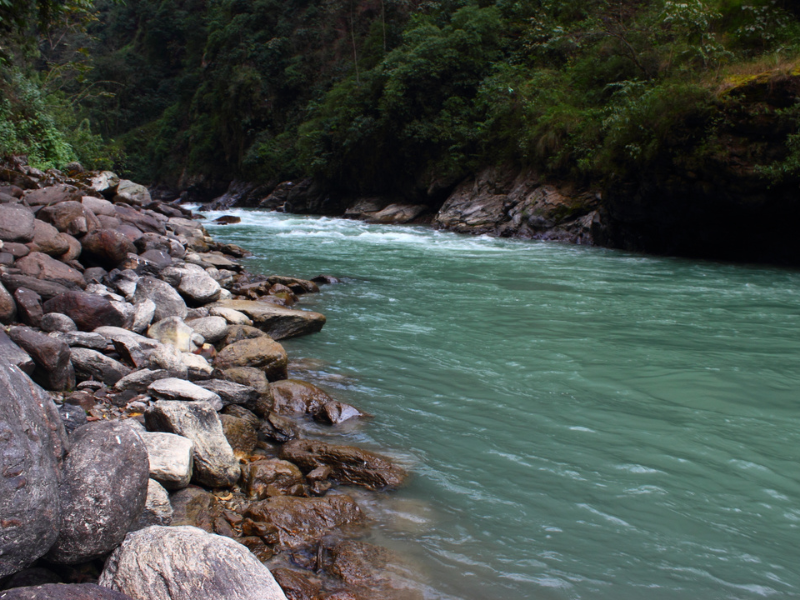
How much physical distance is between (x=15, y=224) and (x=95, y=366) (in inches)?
110

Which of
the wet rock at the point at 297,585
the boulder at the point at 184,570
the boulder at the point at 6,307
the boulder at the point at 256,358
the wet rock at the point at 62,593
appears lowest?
the wet rock at the point at 297,585

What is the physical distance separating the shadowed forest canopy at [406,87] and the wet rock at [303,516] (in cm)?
679

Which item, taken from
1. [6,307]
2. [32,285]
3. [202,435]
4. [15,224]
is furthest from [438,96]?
[202,435]

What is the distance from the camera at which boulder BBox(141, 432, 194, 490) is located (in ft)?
10.0

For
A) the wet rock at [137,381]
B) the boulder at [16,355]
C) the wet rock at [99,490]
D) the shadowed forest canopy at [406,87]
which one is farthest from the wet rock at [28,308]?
the shadowed forest canopy at [406,87]

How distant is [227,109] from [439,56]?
1966 centimetres

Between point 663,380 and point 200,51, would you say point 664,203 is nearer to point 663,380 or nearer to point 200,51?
point 663,380

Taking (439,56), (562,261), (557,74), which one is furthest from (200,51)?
(562,261)

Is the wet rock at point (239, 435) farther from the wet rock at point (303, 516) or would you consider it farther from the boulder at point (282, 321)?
the boulder at point (282, 321)

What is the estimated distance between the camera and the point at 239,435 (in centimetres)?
399

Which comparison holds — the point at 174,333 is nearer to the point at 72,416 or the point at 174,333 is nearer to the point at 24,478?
the point at 72,416

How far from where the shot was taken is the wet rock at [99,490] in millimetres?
2352

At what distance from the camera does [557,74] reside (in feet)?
66.7

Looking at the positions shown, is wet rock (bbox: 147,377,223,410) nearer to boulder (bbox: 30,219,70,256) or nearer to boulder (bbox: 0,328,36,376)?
boulder (bbox: 0,328,36,376)
